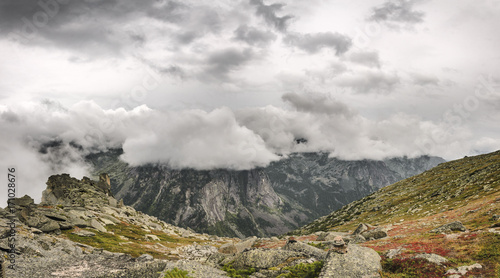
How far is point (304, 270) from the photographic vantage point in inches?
1074

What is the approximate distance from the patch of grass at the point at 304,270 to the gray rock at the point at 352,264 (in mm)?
2013

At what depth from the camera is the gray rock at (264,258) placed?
31.8 m

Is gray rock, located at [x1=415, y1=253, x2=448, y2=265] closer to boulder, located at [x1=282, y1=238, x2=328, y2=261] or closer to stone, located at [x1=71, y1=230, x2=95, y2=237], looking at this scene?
boulder, located at [x1=282, y1=238, x2=328, y2=261]

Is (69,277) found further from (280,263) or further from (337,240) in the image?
(337,240)

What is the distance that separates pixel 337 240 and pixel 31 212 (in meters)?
90.5

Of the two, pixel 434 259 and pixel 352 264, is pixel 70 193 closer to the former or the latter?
pixel 352 264

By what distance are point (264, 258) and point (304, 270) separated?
685 centimetres

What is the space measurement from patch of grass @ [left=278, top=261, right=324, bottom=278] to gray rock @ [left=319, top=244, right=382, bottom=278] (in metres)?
2.01

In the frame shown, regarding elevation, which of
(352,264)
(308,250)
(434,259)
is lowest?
(308,250)

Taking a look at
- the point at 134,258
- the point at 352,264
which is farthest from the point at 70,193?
the point at 352,264

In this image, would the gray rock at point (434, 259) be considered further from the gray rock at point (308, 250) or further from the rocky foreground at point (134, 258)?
the gray rock at point (308, 250)

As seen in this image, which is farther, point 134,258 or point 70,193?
point 70,193

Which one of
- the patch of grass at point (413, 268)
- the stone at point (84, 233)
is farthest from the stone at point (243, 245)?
the stone at point (84, 233)

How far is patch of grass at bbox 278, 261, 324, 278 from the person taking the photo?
26328 mm
